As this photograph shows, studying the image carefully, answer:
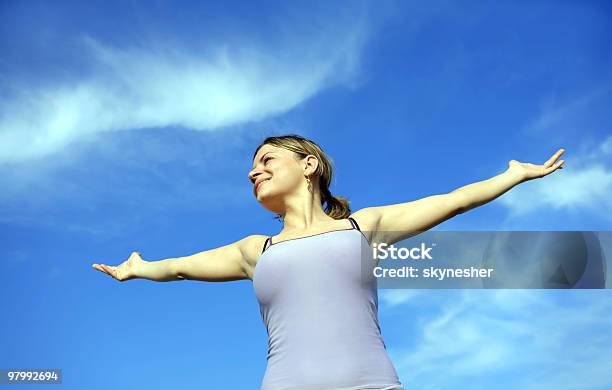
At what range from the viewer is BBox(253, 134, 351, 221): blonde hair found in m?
5.62

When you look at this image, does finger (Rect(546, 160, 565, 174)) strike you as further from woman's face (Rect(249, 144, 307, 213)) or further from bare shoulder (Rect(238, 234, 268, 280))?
bare shoulder (Rect(238, 234, 268, 280))

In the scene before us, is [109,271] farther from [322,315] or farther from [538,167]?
[538,167]


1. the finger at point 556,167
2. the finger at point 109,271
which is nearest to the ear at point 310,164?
the finger at point 556,167

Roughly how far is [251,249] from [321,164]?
0.97 metres

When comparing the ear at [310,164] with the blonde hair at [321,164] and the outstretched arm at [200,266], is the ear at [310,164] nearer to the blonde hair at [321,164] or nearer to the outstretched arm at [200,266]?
the blonde hair at [321,164]

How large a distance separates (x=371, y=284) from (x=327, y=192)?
1.23 m

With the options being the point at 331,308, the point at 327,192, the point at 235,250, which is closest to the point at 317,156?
the point at 327,192

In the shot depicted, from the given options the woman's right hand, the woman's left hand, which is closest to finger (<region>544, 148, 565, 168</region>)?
the woman's left hand

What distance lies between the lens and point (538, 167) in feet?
17.3

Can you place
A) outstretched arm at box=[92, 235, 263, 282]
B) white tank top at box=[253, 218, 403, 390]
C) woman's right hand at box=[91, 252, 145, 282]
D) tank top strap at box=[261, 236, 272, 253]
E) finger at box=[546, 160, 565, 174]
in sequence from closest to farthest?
white tank top at box=[253, 218, 403, 390]
tank top strap at box=[261, 236, 272, 253]
finger at box=[546, 160, 565, 174]
outstretched arm at box=[92, 235, 263, 282]
woman's right hand at box=[91, 252, 145, 282]

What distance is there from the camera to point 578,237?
5.77 m

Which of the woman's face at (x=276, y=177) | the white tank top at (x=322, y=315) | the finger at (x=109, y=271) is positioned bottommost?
the white tank top at (x=322, y=315)

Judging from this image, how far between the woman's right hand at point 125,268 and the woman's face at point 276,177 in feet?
5.22

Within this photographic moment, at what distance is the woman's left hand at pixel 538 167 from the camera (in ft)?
17.2
